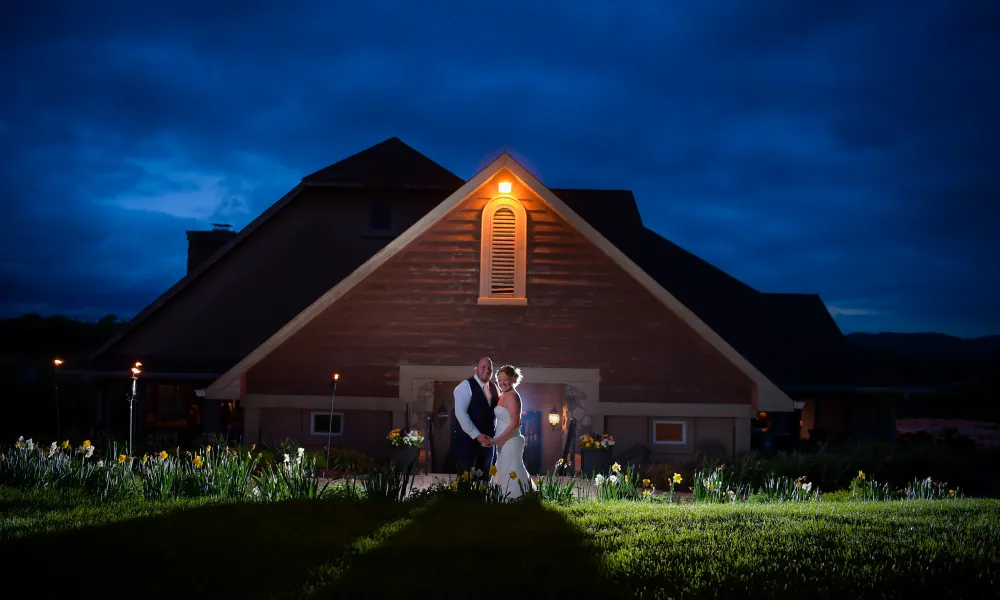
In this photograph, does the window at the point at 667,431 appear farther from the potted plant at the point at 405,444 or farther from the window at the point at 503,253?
the potted plant at the point at 405,444

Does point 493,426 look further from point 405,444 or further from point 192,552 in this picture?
point 192,552

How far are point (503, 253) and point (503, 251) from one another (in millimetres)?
Result: 45

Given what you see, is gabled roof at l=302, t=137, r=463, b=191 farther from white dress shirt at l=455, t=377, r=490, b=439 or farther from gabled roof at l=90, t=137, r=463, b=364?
white dress shirt at l=455, t=377, r=490, b=439

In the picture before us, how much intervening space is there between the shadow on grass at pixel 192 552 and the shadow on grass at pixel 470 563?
41 cm

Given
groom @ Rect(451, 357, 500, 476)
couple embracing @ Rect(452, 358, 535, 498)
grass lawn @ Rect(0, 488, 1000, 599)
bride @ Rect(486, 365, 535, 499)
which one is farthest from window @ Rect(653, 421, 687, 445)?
grass lawn @ Rect(0, 488, 1000, 599)

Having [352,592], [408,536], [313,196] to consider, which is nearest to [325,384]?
[313,196]

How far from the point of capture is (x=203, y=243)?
2517 centimetres

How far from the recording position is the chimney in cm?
2500

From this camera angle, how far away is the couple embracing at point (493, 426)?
428 inches

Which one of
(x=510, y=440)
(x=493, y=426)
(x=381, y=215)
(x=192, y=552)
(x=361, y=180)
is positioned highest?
(x=361, y=180)

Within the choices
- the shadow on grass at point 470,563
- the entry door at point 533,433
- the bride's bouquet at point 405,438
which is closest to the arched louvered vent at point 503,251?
the bride's bouquet at point 405,438

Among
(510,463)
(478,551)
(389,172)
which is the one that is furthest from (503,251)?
(478,551)

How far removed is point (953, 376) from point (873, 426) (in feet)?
158

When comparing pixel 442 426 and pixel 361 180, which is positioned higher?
pixel 361 180
